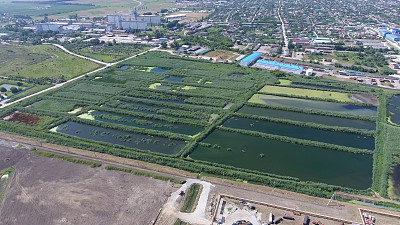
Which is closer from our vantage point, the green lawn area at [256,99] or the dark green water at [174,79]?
the green lawn area at [256,99]

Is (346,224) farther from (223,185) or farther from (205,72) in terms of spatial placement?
(205,72)

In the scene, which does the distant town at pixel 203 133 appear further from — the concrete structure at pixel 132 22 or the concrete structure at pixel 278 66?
the concrete structure at pixel 132 22

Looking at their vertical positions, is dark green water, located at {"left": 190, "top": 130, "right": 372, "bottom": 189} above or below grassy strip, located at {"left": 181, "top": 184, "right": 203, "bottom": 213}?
above

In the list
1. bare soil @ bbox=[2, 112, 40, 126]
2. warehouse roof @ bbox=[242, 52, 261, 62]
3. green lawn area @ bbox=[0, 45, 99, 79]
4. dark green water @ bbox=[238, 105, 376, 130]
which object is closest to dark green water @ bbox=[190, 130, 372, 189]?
dark green water @ bbox=[238, 105, 376, 130]

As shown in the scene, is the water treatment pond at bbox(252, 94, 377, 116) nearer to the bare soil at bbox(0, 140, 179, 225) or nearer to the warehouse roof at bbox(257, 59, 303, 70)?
the warehouse roof at bbox(257, 59, 303, 70)

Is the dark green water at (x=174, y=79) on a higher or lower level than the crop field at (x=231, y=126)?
higher

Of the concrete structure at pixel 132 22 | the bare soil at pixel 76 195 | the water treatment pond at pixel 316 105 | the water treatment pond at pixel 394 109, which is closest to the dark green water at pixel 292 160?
the bare soil at pixel 76 195

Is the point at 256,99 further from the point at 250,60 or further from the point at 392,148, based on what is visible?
the point at 392,148

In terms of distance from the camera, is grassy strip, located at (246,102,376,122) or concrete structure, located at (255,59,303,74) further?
concrete structure, located at (255,59,303,74)
